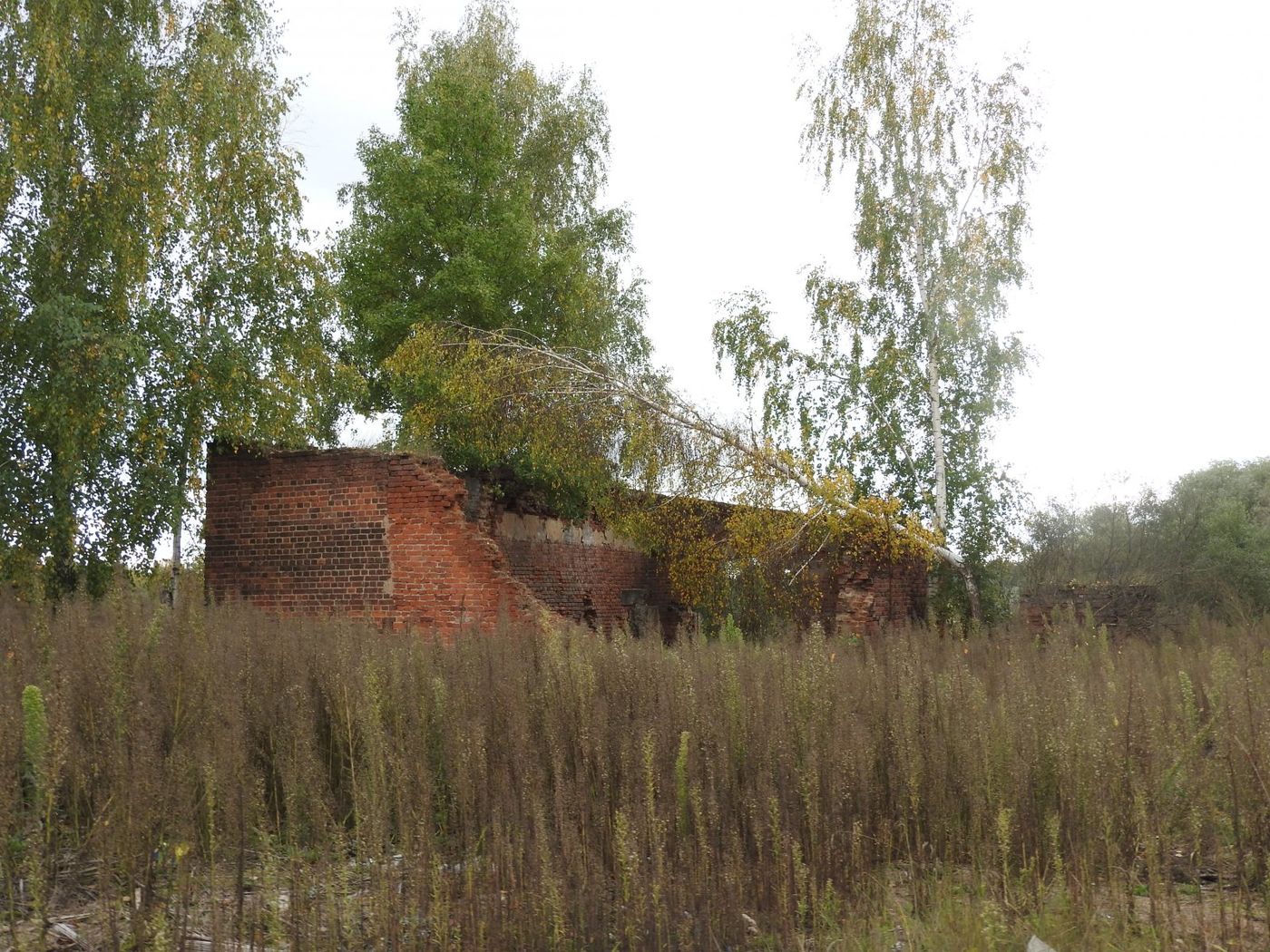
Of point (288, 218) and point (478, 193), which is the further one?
point (478, 193)

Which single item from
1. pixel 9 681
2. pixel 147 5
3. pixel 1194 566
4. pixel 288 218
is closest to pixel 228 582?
pixel 288 218

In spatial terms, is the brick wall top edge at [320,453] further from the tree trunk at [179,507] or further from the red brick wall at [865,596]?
the red brick wall at [865,596]

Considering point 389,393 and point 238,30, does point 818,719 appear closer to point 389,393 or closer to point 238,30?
point 238,30

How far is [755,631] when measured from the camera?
56.4 ft

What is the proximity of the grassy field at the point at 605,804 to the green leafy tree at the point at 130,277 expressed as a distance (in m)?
10.2

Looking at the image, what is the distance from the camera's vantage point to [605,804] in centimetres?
389

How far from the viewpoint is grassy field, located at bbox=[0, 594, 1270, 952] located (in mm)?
3289

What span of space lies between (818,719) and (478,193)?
62.8ft

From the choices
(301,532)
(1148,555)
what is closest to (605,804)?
(301,532)

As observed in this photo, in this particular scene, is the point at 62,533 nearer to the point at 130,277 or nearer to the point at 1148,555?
the point at 130,277

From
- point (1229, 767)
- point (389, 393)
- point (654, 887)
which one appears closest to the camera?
point (654, 887)

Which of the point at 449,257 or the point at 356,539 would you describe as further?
the point at 449,257

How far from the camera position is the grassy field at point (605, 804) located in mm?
3289

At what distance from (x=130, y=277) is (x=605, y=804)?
14.2 meters
